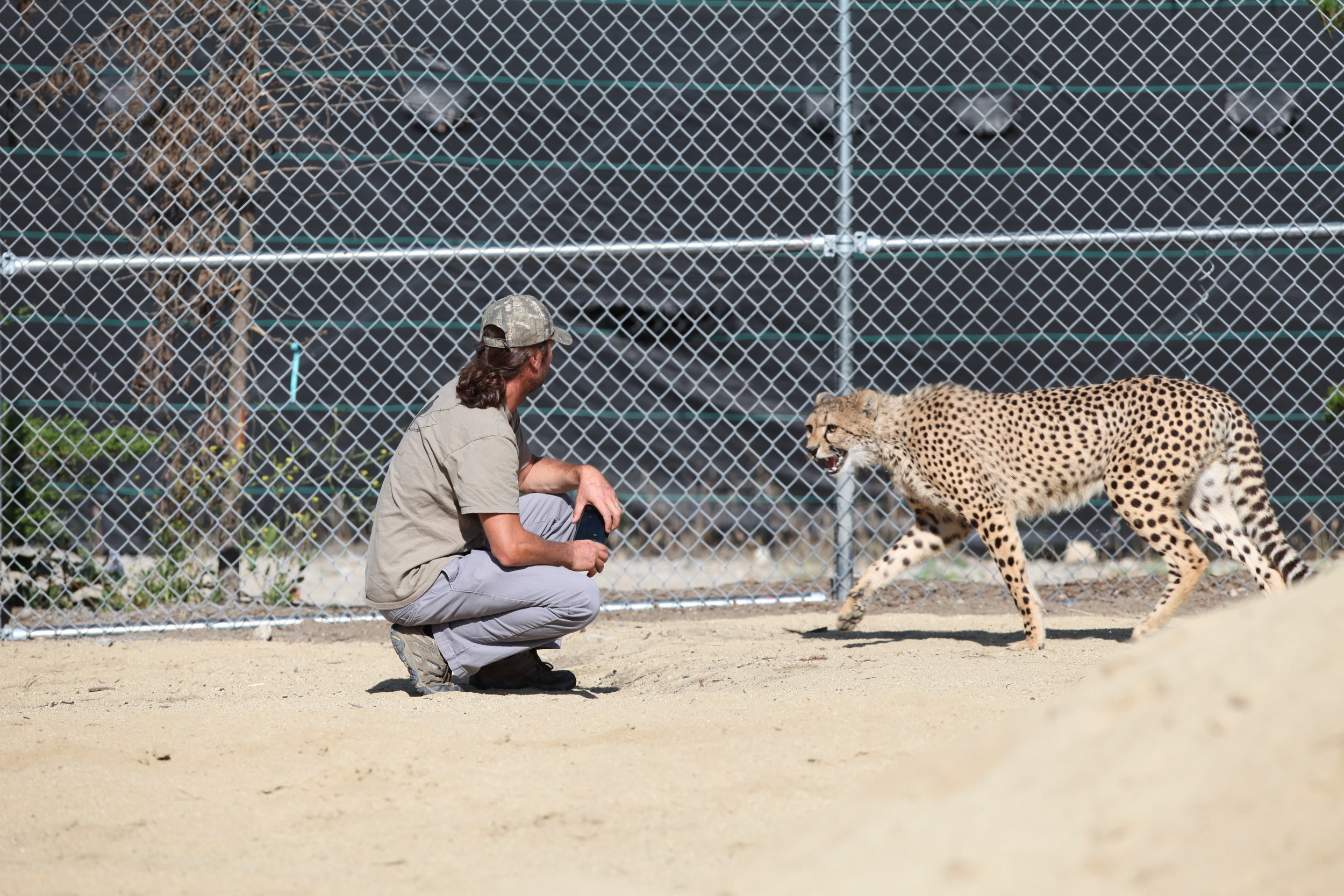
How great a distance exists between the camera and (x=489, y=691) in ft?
12.1

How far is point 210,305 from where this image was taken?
5.56 metres

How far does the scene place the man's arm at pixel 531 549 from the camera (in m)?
3.40

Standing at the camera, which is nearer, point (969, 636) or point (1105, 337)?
point (969, 636)

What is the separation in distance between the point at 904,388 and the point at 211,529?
319 centimetres

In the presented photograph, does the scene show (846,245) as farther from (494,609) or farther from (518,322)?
(494,609)

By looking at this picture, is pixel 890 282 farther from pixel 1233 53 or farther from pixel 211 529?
pixel 211 529

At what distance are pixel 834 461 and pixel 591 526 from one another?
1330 millimetres

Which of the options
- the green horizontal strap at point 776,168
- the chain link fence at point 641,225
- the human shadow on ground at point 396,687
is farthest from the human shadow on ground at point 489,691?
the green horizontal strap at point 776,168

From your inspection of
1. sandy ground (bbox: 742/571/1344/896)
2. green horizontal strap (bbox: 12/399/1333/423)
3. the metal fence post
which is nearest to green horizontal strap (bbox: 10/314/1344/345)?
green horizontal strap (bbox: 12/399/1333/423)

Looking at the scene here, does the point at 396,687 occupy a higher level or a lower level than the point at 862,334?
lower

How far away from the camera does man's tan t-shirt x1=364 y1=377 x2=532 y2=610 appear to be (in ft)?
11.2

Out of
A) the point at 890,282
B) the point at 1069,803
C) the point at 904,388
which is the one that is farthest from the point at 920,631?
the point at 1069,803

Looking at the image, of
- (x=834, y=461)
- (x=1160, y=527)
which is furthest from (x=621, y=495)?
(x=1160, y=527)

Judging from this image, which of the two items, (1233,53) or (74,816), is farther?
(1233,53)
